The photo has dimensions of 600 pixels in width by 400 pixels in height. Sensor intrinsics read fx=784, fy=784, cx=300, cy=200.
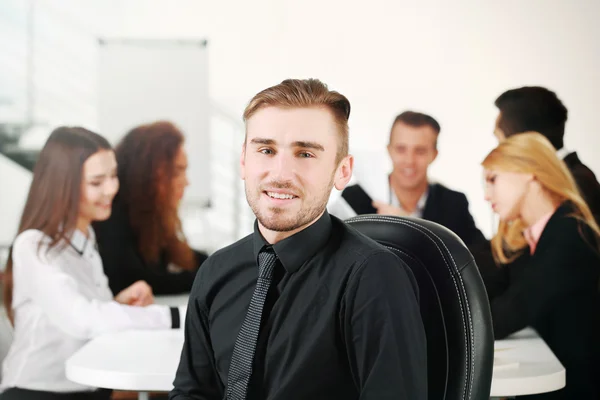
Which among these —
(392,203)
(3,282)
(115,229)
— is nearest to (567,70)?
(392,203)

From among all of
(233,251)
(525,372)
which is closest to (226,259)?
(233,251)

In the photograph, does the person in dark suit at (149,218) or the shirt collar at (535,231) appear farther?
the person in dark suit at (149,218)

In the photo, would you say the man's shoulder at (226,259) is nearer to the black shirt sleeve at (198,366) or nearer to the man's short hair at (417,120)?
the black shirt sleeve at (198,366)

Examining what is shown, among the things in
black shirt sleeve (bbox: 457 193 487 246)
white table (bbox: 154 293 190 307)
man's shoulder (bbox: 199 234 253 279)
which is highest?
man's shoulder (bbox: 199 234 253 279)

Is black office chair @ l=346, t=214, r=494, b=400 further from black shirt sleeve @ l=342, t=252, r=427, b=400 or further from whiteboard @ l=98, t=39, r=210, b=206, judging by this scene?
whiteboard @ l=98, t=39, r=210, b=206

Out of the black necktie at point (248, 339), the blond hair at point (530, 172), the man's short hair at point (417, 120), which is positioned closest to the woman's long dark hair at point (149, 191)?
the man's short hair at point (417, 120)

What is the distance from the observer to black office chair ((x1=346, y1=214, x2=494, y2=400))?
4.39 ft

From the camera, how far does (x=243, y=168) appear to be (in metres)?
1.52

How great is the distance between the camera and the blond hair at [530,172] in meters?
3.00

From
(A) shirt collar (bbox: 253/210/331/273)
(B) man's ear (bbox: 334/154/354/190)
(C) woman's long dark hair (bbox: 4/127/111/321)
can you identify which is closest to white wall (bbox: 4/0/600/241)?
(C) woman's long dark hair (bbox: 4/127/111/321)

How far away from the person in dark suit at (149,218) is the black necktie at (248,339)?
5.71 ft

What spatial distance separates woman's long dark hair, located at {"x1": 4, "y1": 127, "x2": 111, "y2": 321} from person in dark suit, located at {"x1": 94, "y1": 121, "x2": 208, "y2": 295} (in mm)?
123

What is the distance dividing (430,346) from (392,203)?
5.92 feet

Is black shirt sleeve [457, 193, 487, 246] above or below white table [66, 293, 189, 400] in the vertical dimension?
above
